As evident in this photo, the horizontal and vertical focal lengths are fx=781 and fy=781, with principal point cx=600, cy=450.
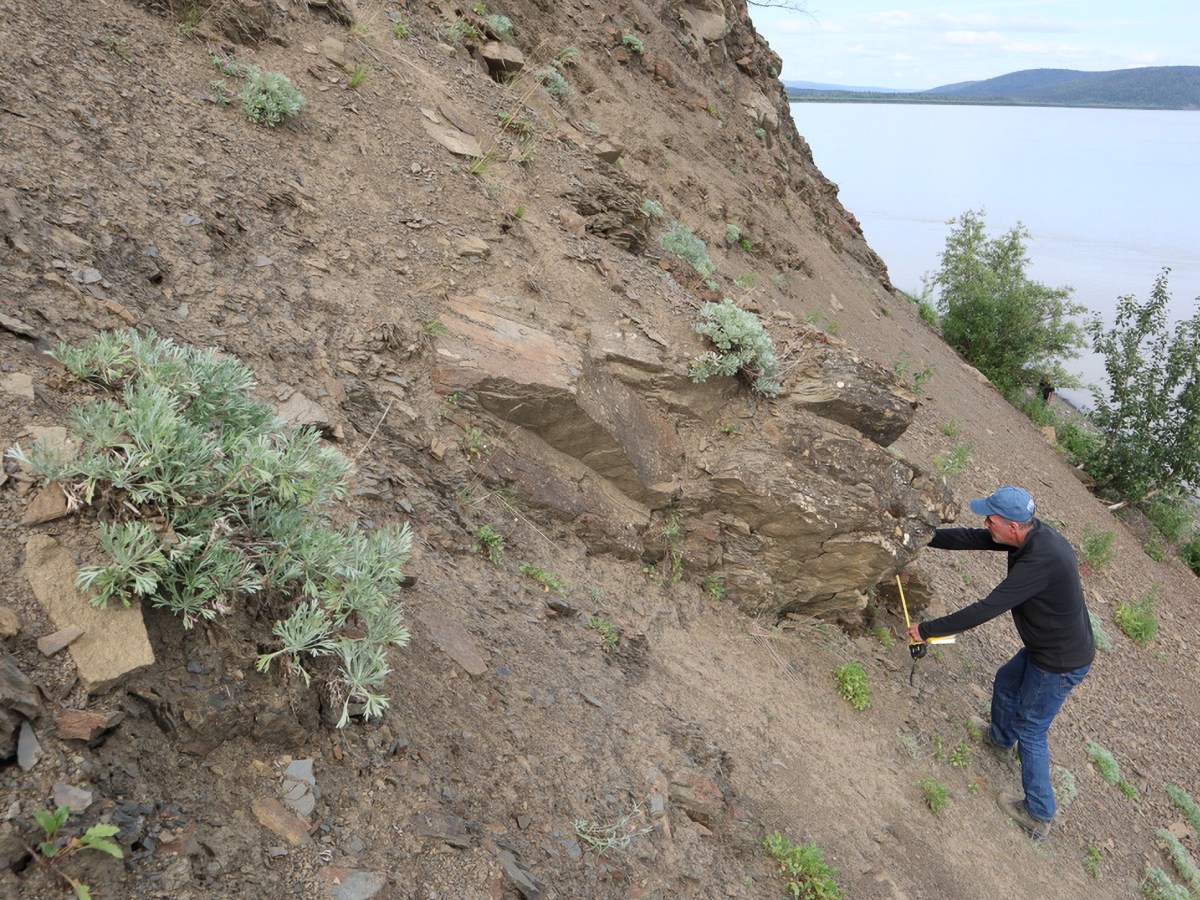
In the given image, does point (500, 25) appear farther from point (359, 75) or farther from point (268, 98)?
point (268, 98)

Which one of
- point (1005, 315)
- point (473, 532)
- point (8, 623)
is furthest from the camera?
point (1005, 315)

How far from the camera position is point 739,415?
5.88 metres

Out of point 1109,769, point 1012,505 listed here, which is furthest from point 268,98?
point 1109,769

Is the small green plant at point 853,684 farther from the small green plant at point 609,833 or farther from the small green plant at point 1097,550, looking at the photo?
the small green plant at point 1097,550

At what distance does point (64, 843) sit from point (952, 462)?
11076 mm

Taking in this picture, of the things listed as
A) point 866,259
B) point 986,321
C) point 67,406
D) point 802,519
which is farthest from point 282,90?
point 986,321

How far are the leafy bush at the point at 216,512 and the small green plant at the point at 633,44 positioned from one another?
1063 centimetres

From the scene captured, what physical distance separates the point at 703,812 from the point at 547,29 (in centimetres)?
1011

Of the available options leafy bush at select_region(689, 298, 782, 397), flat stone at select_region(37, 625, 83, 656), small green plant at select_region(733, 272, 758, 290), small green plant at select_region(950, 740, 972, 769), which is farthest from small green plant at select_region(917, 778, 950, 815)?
small green plant at select_region(733, 272, 758, 290)

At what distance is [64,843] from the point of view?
1.86 m

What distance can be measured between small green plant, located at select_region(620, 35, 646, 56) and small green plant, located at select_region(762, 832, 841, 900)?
36.6 feet

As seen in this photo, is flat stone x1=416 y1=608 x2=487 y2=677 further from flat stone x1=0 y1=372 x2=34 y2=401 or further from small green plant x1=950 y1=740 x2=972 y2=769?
small green plant x1=950 y1=740 x2=972 y2=769

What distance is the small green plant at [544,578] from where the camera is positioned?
4.52 metres

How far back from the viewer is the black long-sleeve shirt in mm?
5195
